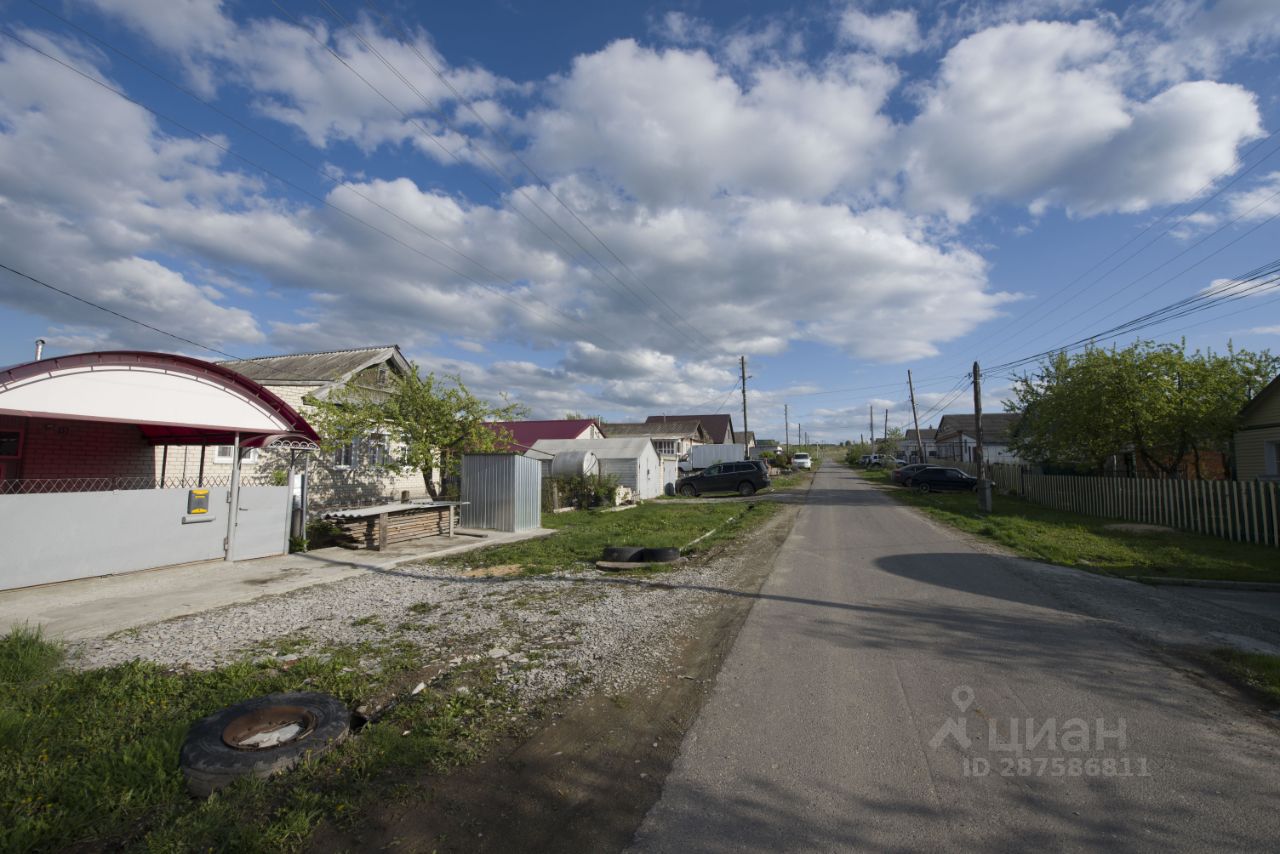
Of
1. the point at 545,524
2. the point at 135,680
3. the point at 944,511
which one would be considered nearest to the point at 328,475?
the point at 545,524

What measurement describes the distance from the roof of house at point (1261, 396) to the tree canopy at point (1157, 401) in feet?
1.08

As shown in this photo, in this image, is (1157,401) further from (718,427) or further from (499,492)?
(718,427)

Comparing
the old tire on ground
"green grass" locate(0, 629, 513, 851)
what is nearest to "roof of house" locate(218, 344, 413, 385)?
"green grass" locate(0, 629, 513, 851)

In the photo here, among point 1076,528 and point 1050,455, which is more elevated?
point 1050,455

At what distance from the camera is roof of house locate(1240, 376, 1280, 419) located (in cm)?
1905

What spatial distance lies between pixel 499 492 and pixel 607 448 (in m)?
15.1

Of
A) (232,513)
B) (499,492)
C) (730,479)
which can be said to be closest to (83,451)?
(232,513)

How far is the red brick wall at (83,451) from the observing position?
11.2 meters

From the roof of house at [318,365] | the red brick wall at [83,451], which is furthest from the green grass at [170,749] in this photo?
the roof of house at [318,365]

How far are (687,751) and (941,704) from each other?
2.06 metres

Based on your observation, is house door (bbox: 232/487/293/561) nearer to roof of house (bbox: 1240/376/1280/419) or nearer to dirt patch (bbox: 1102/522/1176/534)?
dirt patch (bbox: 1102/522/1176/534)

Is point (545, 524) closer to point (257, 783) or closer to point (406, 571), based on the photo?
point (406, 571)

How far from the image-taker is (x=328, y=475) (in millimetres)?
18516

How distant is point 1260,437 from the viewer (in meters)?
20.1
